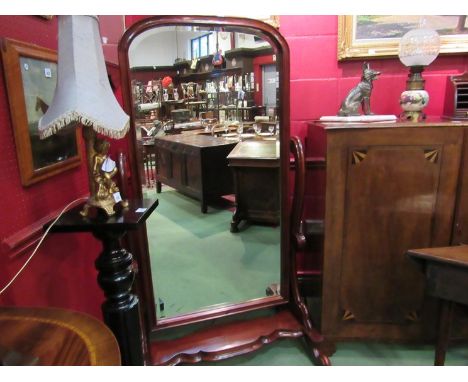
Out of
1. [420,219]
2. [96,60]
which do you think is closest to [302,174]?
[420,219]

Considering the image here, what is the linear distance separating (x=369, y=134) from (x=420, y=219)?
1.65 feet

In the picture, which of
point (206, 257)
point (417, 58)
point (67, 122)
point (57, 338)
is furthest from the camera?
point (206, 257)

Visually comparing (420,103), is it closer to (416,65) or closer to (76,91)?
(416,65)

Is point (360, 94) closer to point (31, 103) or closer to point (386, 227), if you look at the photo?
point (386, 227)

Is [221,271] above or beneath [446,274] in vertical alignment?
beneath

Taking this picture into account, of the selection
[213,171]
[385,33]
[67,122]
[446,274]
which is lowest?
[446,274]

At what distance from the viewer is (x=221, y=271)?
2115 mm

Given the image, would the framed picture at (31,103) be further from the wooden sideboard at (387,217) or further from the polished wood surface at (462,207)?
the polished wood surface at (462,207)

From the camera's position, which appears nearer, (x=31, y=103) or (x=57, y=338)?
(x=57, y=338)

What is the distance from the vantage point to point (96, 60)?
3.34ft

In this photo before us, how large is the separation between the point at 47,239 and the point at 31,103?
48 centimetres

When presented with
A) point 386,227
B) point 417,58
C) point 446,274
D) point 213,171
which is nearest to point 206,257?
point 213,171

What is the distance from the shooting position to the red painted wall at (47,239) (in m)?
1.04

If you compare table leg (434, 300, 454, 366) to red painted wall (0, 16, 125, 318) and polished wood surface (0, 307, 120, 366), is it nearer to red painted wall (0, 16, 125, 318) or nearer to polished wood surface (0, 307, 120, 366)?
polished wood surface (0, 307, 120, 366)
